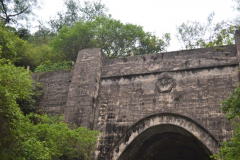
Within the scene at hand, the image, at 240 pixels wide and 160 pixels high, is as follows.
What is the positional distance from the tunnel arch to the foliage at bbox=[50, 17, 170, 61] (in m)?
9.51

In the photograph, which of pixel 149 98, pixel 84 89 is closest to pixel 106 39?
pixel 84 89

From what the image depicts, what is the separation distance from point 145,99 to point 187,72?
189 cm

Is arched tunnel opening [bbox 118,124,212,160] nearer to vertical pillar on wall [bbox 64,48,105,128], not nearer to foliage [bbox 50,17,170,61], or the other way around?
vertical pillar on wall [bbox 64,48,105,128]

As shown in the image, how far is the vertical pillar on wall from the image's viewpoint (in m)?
11.1

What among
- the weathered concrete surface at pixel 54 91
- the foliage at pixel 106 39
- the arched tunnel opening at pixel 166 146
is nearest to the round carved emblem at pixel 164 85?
the arched tunnel opening at pixel 166 146

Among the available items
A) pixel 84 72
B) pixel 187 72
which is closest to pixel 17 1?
pixel 84 72

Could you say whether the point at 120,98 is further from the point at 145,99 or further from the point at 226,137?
the point at 226,137

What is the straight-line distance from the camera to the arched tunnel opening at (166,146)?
10570 mm

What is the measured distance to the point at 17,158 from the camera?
6492 mm

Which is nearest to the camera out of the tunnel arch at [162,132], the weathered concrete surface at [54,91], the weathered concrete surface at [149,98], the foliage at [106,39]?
the tunnel arch at [162,132]

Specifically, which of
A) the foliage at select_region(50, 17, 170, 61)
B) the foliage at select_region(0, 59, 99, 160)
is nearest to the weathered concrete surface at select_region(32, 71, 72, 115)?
the foliage at select_region(0, 59, 99, 160)

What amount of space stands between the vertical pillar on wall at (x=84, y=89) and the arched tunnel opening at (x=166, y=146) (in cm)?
197

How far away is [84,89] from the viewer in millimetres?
11703

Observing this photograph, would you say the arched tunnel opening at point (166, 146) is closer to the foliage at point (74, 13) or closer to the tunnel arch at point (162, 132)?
the tunnel arch at point (162, 132)
